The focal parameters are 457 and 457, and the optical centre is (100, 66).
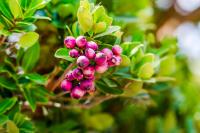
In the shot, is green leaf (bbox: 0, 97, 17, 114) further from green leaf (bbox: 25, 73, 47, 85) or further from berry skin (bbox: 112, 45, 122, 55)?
berry skin (bbox: 112, 45, 122, 55)

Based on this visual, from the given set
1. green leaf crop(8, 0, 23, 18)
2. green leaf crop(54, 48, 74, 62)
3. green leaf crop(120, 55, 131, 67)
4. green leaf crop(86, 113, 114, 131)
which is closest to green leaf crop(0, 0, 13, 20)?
green leaf crop(8, 0, 23, 18)

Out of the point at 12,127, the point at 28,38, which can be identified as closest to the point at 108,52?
the point at 28,38

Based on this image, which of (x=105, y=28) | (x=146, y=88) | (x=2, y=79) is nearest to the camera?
(x=105, y=28)

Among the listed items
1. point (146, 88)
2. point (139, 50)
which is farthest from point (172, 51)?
point (139, 50)

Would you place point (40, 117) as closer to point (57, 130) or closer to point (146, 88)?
point (57, 130)

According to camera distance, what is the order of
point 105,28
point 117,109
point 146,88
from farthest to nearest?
point 117,109 < point 146,88 < point 105,28

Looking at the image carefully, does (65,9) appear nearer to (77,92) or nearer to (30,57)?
(30,57)
